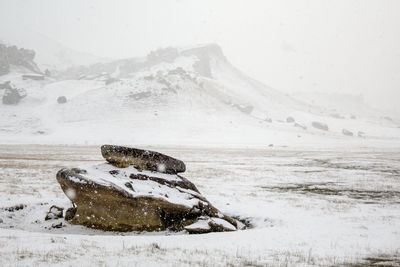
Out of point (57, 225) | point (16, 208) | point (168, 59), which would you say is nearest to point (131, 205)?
point (57, 225)

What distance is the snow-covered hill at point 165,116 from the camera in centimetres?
8306

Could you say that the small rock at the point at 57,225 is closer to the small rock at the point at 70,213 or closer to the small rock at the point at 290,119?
the small rock at the point at 70,213

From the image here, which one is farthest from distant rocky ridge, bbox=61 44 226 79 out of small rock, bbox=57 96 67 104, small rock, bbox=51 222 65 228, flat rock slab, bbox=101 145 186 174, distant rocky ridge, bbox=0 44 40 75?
small rock, bbox=51 222 65 228

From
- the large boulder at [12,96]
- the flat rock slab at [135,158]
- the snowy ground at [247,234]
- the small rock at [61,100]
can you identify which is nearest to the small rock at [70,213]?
the snowy ground at [247,234]

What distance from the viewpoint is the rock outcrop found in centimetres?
1206

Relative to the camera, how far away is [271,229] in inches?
464

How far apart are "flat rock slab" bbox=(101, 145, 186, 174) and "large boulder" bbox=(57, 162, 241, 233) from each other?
1215 millimetres

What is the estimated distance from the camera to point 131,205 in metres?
12.1

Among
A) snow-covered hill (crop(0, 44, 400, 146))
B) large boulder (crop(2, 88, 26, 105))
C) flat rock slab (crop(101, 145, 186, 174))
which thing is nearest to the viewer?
flat rock slab (crop(101, 145, 186, 174))

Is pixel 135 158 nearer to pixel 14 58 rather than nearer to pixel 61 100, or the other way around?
pixel 61 100

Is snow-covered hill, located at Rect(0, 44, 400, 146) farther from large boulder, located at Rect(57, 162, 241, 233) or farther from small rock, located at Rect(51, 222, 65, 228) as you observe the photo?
small rock, located at Rect(51, 222, 65, 228)

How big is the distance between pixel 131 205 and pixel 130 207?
3.5 inches

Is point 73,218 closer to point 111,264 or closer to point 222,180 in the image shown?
point 111,264

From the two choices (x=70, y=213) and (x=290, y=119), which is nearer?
(x=70, y=213)
